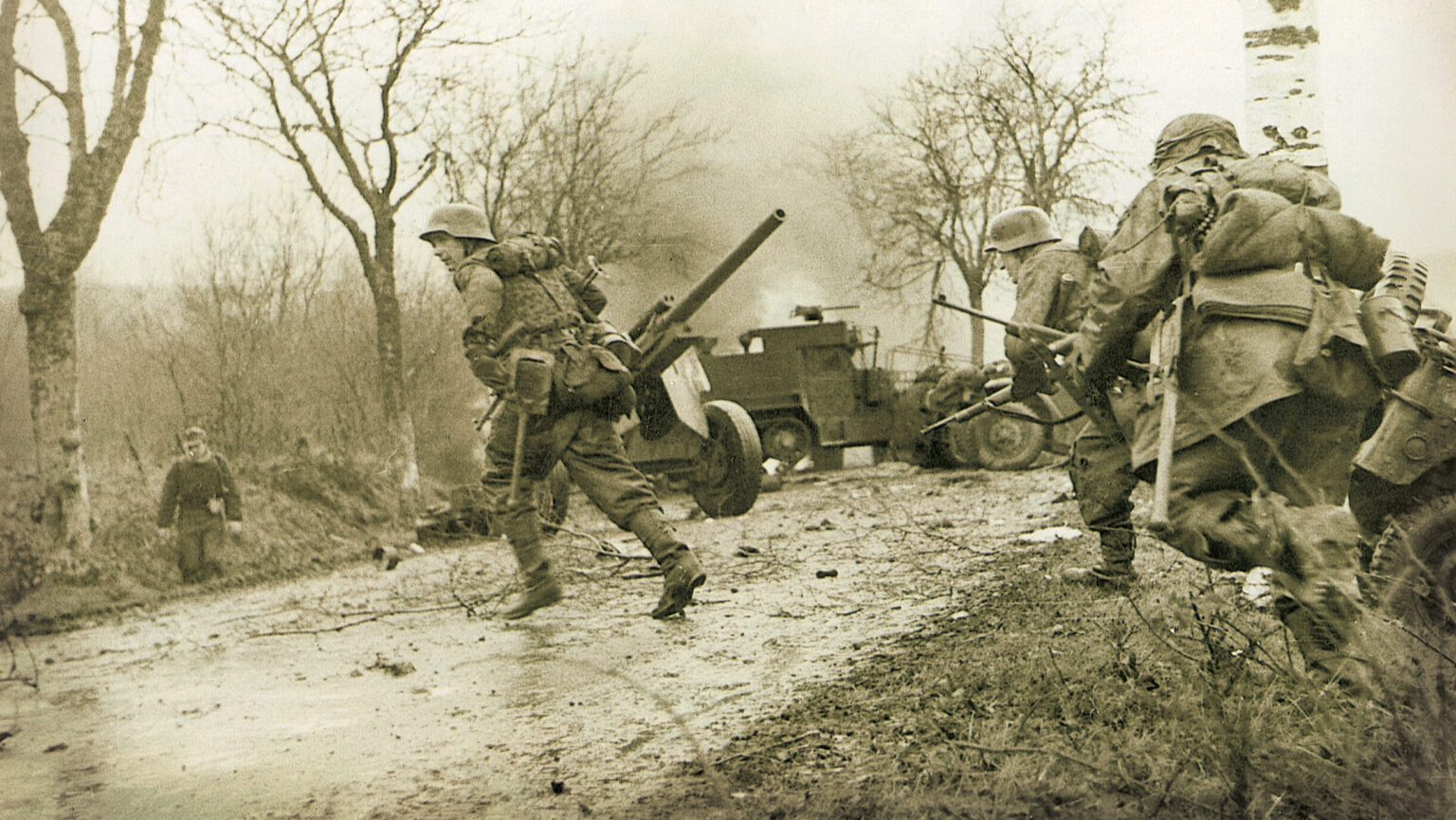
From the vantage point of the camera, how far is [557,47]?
5.47 m

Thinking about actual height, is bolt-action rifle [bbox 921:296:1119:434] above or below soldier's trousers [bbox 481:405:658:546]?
above

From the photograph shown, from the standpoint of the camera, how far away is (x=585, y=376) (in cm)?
472

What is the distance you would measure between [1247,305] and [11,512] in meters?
5.46

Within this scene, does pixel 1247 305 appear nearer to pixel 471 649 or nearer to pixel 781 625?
pixel 781 625

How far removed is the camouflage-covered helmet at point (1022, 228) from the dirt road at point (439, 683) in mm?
1453

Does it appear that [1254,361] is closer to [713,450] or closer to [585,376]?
[585,376]

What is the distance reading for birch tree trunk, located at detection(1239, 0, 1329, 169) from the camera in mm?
3766

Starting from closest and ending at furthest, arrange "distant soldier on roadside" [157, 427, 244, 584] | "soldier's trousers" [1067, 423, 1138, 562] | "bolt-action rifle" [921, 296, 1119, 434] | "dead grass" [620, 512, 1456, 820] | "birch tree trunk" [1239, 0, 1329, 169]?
"dead grass" [620, 512, 1456, 820], "birch tree trunk" [1239, 0, 1329, 169], "bolt-action rifle" [921, 296, 1119, 434], "soldier's trousers" [1067, 423, 1138, 562], "distant soldier on roadside" [157, 427, 244, 584]

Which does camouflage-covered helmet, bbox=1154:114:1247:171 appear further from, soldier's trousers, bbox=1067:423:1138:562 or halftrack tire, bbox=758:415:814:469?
halftrack tire, bbox=758:415:814:469

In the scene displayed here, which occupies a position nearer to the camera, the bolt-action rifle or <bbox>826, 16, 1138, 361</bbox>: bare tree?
the bolt-action rifle

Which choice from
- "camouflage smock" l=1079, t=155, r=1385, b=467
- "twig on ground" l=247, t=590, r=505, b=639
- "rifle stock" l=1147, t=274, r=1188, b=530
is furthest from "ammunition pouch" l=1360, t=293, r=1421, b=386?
"twig on ground" l=247, t=590, r=505, b=639

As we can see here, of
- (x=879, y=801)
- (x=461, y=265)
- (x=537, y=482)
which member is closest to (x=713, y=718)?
(x=879, y=801)

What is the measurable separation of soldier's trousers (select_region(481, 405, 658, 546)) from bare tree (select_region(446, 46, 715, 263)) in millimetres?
1898

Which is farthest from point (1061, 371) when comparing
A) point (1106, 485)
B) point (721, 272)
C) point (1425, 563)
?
point (721, 272)
